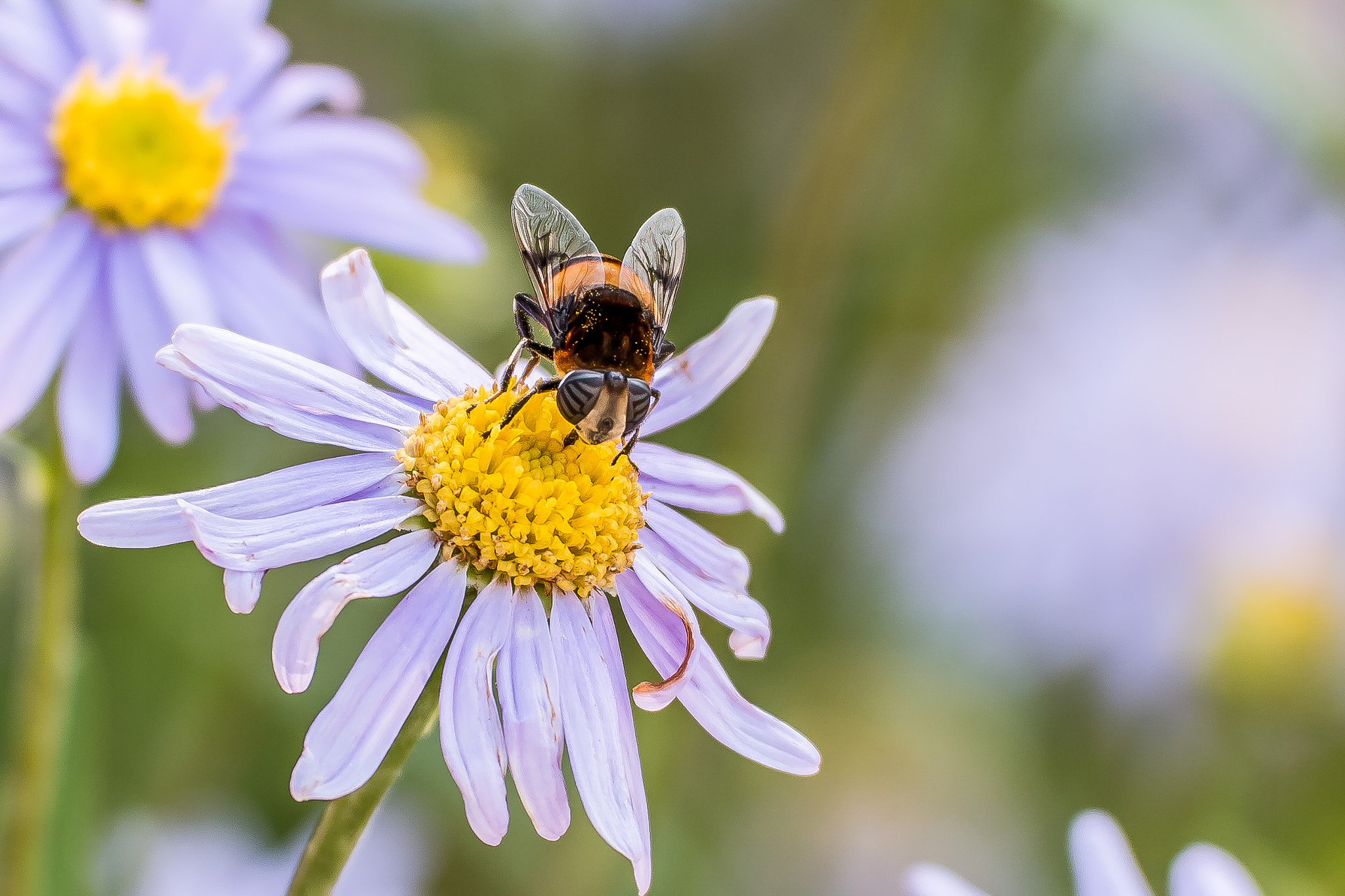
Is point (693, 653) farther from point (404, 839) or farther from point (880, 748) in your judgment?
point (880, 748)

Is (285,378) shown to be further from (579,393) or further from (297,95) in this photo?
(297,95)

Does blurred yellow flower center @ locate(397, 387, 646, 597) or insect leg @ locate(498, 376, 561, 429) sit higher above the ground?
insect leg @ locate(498, 376, 561, 429)

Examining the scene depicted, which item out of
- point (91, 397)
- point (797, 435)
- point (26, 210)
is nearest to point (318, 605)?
point (91, 397)

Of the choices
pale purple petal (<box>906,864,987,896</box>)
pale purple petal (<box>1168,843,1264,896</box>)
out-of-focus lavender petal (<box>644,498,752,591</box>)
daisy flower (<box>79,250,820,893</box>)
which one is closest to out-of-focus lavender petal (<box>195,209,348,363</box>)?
daisy flower (<box>79,250,820,893</box>)

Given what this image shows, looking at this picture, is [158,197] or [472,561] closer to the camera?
[472,561]

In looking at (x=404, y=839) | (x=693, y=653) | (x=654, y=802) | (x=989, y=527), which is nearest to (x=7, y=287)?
(x=693, y=653)

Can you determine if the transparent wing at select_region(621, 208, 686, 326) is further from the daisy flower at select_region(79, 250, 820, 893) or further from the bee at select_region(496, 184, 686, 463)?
the daisy flower at select_region(79, 250, 820, 893)
